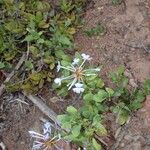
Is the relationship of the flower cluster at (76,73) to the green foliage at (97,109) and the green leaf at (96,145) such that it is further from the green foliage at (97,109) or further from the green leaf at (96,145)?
the green leaf at (96,145)

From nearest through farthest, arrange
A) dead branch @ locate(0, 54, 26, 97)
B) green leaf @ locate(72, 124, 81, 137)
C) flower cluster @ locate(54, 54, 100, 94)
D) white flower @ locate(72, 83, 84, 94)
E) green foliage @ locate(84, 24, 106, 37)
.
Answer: green leaf @ locate(72, 124, 81, 137) < white flower @ locate(72, 83, 84, 94) < flower cluster @ locate(54, 54, 100, 94) < dead branch @ locate(0, 54, 26, 97) < green foliage @ locate(84, 24, 106, 37)

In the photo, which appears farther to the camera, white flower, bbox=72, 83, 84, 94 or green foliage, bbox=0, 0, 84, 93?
green foliage, bbox=0, 0, 84, 93

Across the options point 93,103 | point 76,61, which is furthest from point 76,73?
point 93,103

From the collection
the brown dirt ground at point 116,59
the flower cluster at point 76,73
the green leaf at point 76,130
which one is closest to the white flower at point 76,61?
the flower cluster at point 76,73

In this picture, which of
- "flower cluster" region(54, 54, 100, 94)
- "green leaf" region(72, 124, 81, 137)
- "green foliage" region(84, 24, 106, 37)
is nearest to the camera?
"green leaf" region(72, 124, 81, 137)

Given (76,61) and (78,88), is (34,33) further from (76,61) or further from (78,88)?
(78,88)

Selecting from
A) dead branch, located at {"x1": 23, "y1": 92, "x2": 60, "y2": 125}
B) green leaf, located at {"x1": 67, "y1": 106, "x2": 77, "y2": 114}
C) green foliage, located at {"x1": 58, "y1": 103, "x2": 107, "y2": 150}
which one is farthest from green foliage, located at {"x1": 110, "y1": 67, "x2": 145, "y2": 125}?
dead branch, located at {"x1": 23, "y1": 92, "x2": 60, "y2": 125}

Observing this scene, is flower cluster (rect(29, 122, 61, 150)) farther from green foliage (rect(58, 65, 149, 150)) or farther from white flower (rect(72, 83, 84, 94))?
white flower (rect(72, 83, 84, 94))
